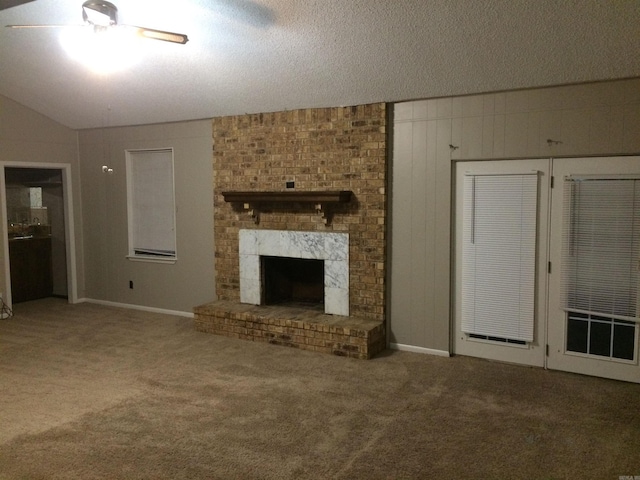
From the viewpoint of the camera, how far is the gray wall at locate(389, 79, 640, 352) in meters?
4.14

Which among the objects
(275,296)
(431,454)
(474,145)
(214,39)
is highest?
(214,39)

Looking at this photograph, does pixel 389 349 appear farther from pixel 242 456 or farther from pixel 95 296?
pixel 95 296

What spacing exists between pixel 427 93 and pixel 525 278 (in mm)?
1795

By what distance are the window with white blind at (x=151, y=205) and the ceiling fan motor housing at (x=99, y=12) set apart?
2.91 metres

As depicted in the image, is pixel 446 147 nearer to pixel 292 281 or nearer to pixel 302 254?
pixel 302 254

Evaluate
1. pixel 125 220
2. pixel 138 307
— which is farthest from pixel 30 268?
pixel 138 307

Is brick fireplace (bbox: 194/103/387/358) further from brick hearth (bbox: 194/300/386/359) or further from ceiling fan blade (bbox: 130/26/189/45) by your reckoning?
ceiling fan blade (bbox: 130/26/189/45)

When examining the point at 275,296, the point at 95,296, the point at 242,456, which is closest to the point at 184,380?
the point at 242,456

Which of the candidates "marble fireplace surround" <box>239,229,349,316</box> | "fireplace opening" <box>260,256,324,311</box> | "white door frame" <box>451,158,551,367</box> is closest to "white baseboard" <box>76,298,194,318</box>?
"marble fireplace surround" <box>239,229,349,316</box>

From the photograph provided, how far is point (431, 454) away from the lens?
3131 millimetres

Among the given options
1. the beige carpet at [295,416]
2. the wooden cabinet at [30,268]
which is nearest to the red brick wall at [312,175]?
the beige carpet at [295,416]

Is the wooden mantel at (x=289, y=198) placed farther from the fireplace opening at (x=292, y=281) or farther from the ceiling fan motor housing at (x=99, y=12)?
the ceiling fan motor housing at (x=99, y=12)

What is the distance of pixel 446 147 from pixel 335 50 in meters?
1.31

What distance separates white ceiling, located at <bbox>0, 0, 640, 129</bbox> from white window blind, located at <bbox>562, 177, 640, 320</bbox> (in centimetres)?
87
